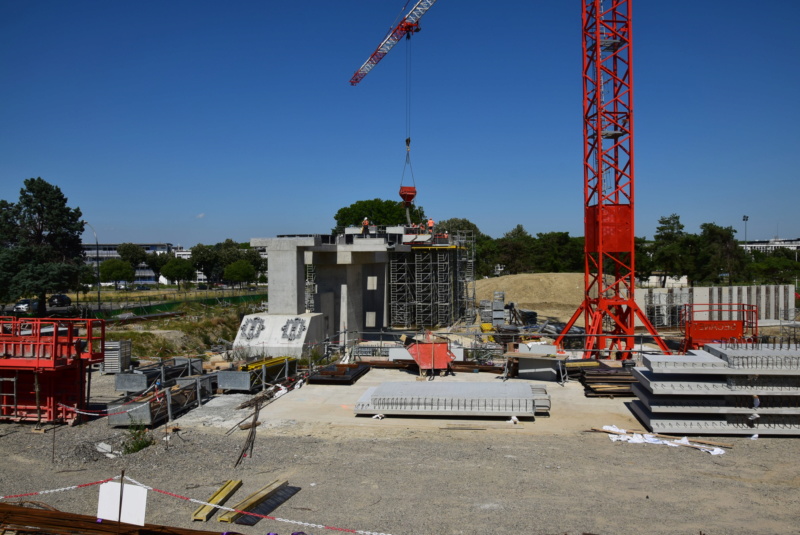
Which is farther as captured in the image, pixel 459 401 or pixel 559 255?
pixel 559 255

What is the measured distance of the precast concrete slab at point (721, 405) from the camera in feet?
41.4

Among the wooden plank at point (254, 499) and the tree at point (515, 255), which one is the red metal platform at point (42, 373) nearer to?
the wooden plank at point (254, 499)

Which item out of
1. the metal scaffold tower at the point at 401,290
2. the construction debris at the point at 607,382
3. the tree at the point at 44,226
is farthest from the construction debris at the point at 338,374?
the tree at the point at 44,226

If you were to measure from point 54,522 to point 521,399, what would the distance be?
33.7ft

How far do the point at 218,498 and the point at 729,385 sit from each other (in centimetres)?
1084

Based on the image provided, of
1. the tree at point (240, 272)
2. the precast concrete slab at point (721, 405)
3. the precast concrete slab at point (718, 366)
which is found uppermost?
the tree at point (240, 272)

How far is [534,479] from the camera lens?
34.1ft

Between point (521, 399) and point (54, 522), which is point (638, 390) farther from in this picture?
point (54, 522)

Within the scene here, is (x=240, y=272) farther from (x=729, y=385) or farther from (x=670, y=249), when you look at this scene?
(x=729, y=385)

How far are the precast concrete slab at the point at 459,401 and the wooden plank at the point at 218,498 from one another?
16.7 feet

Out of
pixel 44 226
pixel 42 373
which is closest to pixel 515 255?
pixel 44 226

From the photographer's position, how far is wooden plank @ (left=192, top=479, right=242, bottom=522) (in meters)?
8.75

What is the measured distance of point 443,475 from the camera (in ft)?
34.8

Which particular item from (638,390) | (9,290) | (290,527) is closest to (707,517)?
(638,390)
